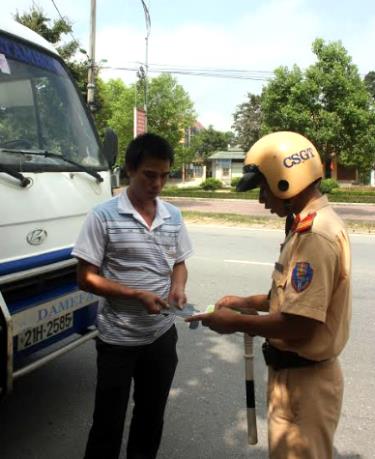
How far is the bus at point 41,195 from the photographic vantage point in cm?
269

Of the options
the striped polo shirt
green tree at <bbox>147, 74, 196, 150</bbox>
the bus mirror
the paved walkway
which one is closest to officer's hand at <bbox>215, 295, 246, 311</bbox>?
the striped polo shirt

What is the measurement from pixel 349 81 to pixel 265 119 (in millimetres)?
3160

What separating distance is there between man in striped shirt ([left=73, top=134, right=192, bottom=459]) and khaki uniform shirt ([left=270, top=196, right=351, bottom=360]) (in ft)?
2.24

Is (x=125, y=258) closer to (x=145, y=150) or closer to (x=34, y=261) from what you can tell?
(x=145, y=150)

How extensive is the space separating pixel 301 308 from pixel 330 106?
17090 mm

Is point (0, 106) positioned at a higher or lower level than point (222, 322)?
higher

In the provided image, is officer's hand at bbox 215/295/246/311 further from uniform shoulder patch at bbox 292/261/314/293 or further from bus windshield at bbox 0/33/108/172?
bus windshield at bbox 0/33/108/172

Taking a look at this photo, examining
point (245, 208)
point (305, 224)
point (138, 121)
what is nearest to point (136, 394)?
point (305, 224)

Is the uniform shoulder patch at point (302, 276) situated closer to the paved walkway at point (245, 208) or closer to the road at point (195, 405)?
the road at point (195, 405)

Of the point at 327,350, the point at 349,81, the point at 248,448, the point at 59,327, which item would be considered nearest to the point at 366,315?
the point at 248,448

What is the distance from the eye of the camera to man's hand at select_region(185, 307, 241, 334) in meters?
1.86

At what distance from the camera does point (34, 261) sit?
9.16ft

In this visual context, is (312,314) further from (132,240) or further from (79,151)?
(79,151)

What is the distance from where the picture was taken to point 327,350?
5.82 feet
